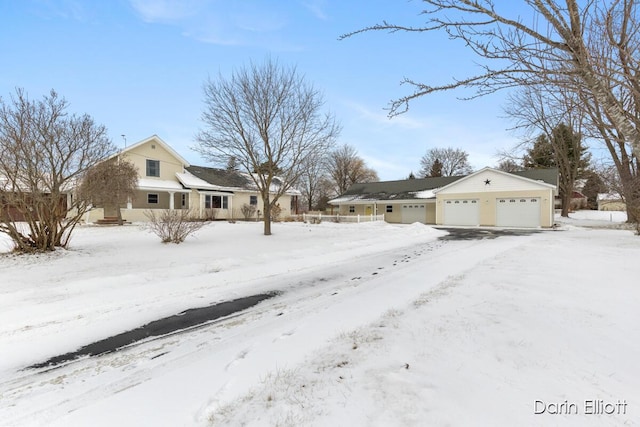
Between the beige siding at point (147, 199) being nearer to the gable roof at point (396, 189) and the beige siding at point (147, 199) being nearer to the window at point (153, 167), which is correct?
the window at point (153, 167)

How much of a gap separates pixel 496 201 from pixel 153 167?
28.0 meters

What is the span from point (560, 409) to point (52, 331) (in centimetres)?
539

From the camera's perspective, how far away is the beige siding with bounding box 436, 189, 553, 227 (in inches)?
927

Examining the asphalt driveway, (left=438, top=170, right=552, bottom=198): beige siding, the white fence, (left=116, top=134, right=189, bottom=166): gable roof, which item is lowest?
the asphalt driveway

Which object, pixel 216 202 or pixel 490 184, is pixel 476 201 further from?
pixel 216 202

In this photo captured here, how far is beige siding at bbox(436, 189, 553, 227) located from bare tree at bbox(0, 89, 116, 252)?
2562 centimetres

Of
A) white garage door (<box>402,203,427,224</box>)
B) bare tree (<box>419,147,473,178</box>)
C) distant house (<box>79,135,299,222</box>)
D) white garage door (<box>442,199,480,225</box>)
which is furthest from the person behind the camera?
bare tree (<box>419,147,473,178</box>)

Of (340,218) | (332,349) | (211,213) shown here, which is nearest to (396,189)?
(340,218)

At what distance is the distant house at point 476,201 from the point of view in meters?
24.1

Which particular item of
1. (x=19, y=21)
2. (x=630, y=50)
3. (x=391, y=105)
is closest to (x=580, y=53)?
(x=630, y=50)

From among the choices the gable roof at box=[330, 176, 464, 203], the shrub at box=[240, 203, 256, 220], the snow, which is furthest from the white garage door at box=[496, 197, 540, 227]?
the shrub at box=[240, 203, 256, 220]

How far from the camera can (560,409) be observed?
2145 mm

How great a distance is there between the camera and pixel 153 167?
24.7m

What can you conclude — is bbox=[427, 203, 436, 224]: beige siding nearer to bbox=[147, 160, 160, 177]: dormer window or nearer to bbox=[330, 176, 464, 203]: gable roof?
bbox=[330, 176, 464, 203]: gable roof
